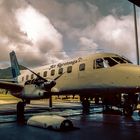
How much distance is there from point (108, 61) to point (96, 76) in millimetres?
1264

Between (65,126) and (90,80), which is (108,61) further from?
(65,126)

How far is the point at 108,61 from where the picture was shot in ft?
55.0

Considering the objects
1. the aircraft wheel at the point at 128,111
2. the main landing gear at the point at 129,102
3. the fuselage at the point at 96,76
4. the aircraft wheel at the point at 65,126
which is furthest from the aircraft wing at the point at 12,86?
the aircraft wheel at the point at 128,111

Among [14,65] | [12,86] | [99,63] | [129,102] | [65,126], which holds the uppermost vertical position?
[14,65]

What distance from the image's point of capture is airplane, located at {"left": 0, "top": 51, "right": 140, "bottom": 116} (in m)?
15.4

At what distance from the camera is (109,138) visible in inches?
426

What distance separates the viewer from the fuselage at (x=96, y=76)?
15.3 m

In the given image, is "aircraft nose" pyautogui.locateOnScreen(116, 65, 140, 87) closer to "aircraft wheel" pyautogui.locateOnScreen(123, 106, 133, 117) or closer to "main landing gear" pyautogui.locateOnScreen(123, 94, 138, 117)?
"main landing gear" pyautogui.locateOnScreen(123, 94, 138, 117)

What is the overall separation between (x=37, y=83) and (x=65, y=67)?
257 cm

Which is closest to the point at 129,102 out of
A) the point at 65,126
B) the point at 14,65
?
the point at 65,126

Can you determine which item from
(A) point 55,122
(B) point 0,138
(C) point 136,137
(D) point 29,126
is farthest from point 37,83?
(C) point 136,137

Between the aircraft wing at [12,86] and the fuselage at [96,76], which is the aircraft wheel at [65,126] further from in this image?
the aircraft wing at [12,86]

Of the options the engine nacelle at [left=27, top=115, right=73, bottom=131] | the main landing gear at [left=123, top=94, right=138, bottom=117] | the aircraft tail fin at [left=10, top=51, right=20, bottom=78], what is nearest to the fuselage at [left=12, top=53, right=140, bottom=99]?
the main landing gear at [left=123, top=94, right=138, bottom=117]

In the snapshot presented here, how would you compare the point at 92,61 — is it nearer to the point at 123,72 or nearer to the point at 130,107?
the point at 123,72
